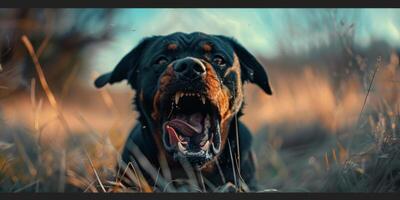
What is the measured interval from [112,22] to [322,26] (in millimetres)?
1654

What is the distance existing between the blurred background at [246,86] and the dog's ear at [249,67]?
111 mm

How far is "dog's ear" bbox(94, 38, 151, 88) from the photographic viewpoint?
17.4 ft

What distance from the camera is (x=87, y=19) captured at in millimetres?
5363

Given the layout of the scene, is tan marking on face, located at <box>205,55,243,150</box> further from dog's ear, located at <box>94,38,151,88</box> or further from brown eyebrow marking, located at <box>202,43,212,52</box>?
dog's ear, located at <box>94,38,151,88</box>

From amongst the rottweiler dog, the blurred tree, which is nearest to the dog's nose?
the rottweiler dog

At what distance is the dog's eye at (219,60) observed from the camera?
5.04 meters

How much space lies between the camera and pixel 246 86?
546 centimetres

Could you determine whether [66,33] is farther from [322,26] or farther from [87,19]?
[322,26]

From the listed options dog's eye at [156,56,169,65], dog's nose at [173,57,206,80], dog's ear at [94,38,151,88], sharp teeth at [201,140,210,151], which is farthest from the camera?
dog's ear at [94,38,151,88]

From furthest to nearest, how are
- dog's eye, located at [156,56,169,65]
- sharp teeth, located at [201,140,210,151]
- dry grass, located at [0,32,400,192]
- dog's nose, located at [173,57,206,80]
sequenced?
dog's eye, located at [156,56,169,65], sharp teeth, located at [201,140,210,151], dog's nose, located at [173,57,206,80], dry grass, located at [0,32,400,192]

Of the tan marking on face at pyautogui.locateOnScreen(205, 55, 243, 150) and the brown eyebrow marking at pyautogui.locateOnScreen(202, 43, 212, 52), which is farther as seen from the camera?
the brown eyebrow marking at pyautogui.locateOnScreen(202, 43, 212, 52)

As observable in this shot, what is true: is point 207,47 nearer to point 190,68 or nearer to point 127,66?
point 190,68

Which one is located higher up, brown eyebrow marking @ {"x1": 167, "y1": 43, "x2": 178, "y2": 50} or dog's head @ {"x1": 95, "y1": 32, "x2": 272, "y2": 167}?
brown eyebrow marking @ {"x1": 167, "y1": 43, "x2": 178, "y2": 50}

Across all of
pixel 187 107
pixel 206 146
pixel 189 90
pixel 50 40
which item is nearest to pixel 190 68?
pixel 189 90
